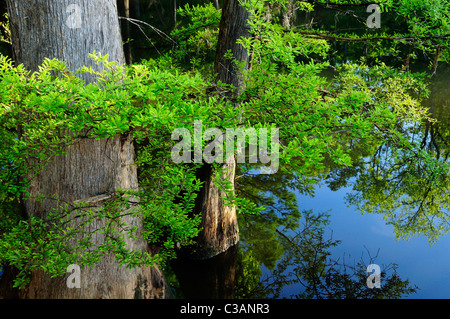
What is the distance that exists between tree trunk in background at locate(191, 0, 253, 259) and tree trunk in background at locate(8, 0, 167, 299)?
1.56m

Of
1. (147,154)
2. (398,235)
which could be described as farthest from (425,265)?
(147,154)

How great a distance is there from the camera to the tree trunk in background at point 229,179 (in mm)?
5328

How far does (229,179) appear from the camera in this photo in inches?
231

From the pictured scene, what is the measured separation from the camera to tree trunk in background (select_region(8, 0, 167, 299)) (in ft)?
11.8

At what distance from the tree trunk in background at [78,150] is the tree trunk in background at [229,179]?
61.3 inches

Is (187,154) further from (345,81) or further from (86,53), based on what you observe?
(345,81)

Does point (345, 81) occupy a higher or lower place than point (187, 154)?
higher

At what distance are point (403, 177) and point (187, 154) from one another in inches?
360

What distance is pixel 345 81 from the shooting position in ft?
19.7

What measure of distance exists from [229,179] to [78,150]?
2553mm
